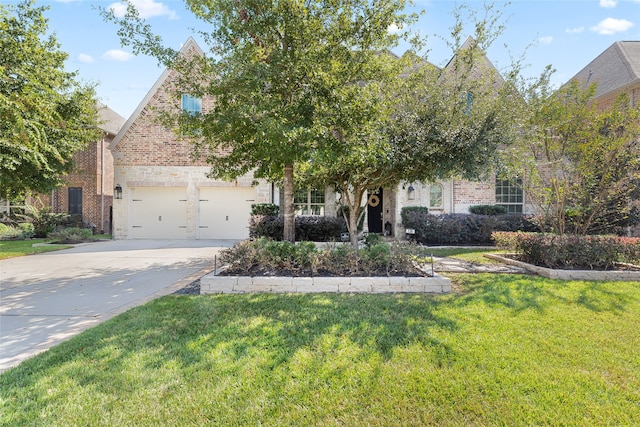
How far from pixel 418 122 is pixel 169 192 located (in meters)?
11.1

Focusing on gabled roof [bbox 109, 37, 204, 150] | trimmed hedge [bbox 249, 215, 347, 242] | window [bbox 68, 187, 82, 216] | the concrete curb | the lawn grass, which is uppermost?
gabled roof [bbox 109, 37, 204, 150]

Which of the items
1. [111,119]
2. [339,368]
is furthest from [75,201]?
[339,368]

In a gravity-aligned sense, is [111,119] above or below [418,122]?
above

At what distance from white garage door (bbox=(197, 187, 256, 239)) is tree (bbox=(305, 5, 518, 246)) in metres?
7.32

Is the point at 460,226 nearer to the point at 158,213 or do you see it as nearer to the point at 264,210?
Answer: the point at 264,210

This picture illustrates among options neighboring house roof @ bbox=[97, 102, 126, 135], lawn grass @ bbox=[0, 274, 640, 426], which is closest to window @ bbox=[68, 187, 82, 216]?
neighboring house roof @ bbox=[97, 102, 126, 135]

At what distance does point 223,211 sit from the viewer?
13.8 meters

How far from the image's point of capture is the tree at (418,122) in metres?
5.63

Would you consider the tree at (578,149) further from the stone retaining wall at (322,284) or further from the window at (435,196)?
the window at (435,196)

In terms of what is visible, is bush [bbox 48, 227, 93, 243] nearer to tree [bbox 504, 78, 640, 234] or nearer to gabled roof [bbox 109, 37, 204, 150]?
gabled roof [bbox 109, 37, 204, 150]

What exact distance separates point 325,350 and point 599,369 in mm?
2400

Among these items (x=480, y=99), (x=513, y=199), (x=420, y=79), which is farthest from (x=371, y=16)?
(x=513, y=199)

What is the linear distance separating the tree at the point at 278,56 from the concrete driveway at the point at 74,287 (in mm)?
3187

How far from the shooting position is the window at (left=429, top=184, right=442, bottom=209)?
1302 centimetres
